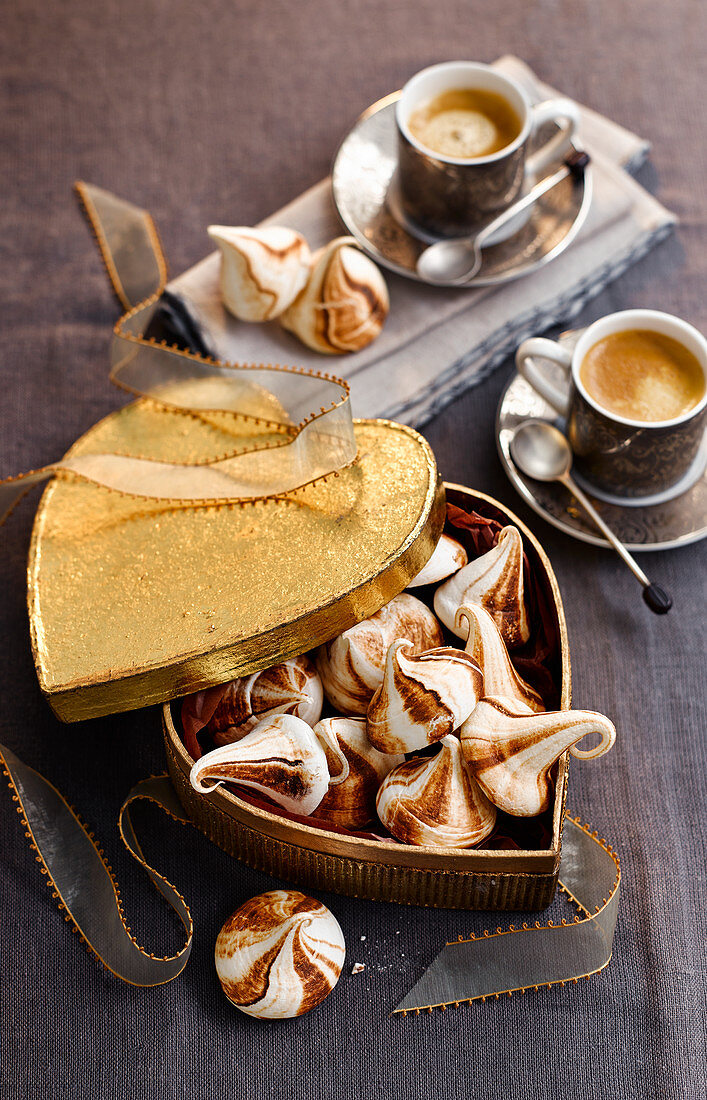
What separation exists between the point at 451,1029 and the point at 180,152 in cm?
77

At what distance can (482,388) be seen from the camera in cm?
82

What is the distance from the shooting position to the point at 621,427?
2.20ft

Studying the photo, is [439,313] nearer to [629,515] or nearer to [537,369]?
[537,369]

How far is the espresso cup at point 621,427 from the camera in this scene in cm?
67

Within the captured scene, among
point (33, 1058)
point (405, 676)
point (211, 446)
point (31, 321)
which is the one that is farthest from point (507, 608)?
point (31, 321)

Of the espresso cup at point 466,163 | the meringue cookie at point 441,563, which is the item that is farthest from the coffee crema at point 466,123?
the meringue cookie at point 441,563

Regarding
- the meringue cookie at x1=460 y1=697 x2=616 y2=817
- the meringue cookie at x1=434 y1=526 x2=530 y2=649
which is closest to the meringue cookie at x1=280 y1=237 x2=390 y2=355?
the meringue cookie at x1=434 y1=526 x2=530 y2=649

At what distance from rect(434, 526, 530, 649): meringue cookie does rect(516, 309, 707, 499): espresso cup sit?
11 centimetres

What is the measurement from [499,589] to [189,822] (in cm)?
25

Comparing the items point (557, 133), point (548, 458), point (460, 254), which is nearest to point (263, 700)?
point (548, 458)

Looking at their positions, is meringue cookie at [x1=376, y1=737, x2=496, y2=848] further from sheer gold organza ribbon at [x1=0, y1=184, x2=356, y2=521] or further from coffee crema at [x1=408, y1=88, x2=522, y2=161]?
coffee crema at [x1=408, y1=88, x2=522, y2=161]

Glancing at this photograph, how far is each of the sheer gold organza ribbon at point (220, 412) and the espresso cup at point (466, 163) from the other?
0.19 meters

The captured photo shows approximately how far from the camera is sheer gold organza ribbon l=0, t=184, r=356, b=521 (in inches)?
25.5

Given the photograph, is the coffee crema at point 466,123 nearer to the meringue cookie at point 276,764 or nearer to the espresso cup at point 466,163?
the espresso cup at point 466,163
